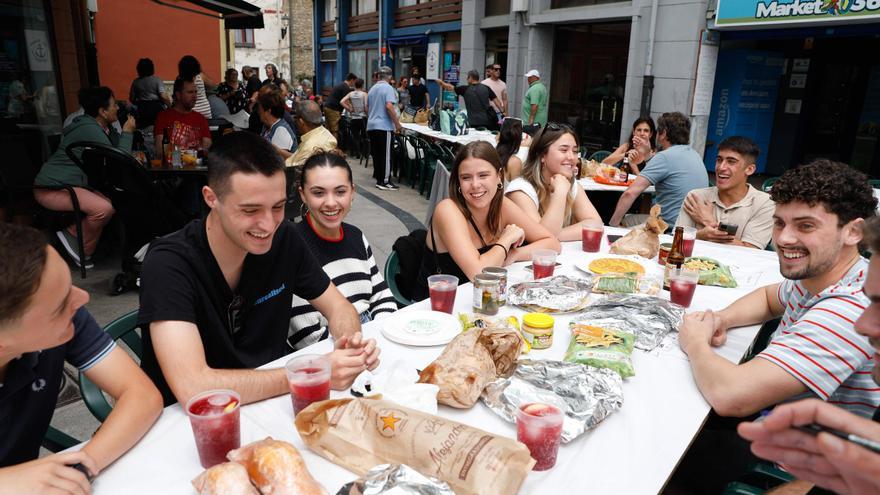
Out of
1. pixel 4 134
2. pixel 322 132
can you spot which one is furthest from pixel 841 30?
pixel 4 134

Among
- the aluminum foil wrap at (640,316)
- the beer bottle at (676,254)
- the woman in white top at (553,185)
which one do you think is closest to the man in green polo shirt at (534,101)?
the woman in white top at (553,185)

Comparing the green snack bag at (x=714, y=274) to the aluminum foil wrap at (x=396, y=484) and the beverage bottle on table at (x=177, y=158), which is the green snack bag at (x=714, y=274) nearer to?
the aluminum foil wrap at (x=396, y=484)

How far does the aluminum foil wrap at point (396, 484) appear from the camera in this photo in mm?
1074

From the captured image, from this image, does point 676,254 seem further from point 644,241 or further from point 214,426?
point 214,426

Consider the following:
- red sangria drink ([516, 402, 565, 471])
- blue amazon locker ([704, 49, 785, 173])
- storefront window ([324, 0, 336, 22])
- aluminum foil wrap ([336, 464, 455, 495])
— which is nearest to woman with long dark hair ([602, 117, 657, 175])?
blue amazon locker ([704, 49, 785, 173])

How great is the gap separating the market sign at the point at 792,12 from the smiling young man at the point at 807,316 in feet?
20.9

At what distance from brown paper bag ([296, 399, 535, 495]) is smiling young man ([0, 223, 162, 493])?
0.46 metres

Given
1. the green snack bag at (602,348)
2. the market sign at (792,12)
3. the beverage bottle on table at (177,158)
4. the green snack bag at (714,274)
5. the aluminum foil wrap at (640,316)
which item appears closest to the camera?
the green snack bag at (602,348)

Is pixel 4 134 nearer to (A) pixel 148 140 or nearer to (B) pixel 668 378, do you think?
(A) pixel 148 140

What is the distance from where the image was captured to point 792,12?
727cm

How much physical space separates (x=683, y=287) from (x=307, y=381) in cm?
168

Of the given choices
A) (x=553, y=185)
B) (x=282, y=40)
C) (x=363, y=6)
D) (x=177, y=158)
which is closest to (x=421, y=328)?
(x=553, y=185)

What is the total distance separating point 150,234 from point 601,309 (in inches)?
161

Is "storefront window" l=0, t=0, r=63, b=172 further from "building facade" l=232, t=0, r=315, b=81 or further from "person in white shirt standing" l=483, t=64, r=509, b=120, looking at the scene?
"building facade" l=232, t=0, r=315, b=81
